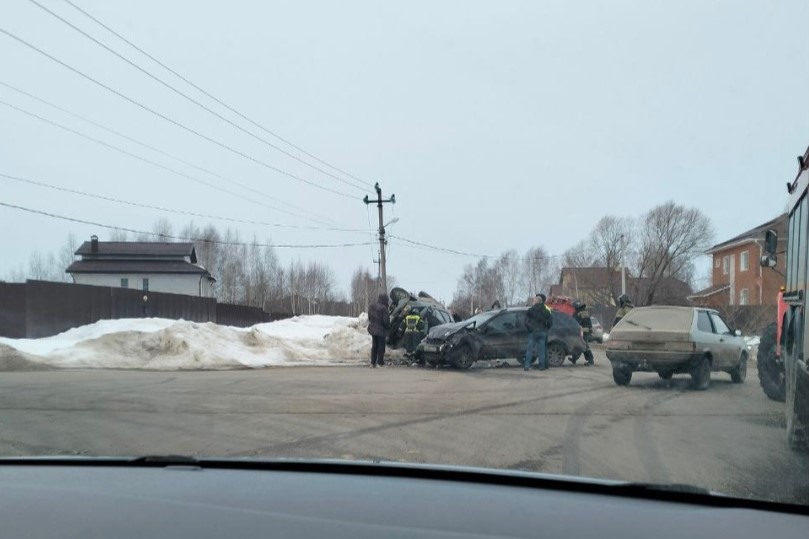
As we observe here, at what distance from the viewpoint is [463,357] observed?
1828 centimetres

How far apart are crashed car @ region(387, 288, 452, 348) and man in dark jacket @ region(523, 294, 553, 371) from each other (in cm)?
523

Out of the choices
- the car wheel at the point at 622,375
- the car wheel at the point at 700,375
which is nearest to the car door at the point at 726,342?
the car wheel at the point at 700,375

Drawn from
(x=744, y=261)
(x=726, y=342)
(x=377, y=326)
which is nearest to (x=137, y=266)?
(x=377, y=326)

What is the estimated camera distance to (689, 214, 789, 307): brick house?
67.5 ft

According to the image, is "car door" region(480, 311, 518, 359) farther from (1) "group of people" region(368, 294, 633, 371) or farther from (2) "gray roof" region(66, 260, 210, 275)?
(2) "gray roof" region(66, 260, 210, 275)

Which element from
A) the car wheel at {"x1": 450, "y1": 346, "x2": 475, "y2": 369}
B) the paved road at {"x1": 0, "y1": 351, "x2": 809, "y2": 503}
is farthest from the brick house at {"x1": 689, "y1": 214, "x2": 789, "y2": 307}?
the car wheel at {"x1": 450, "y1": 346, "x2": 475, "y2": 369}

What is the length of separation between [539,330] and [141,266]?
47700 mm

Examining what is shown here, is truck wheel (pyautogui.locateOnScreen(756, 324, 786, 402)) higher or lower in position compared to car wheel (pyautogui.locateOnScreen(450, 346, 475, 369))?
higher

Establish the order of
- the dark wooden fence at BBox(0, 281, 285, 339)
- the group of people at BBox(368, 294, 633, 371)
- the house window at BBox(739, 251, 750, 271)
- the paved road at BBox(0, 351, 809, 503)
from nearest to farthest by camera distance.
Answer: the paved road at BBox(0, 351, 809, 503), the group of people at BBox(368, 294, 633, 371), the house window at BBox(739, 251, 750, 271), the dark wooden fence at BBox(0, 281, 285, 339)

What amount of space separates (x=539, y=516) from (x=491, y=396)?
952 cm

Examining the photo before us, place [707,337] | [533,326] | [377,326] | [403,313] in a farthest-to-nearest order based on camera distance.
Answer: [403,313]
[377,326]
[533,326]
[707,337]

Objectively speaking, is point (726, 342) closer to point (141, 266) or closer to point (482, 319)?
point (482, 319)

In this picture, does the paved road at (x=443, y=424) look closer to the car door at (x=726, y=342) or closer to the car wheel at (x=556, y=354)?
the car door at (x=726, y=342)

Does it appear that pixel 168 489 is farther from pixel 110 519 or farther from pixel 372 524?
pixel 372 524
